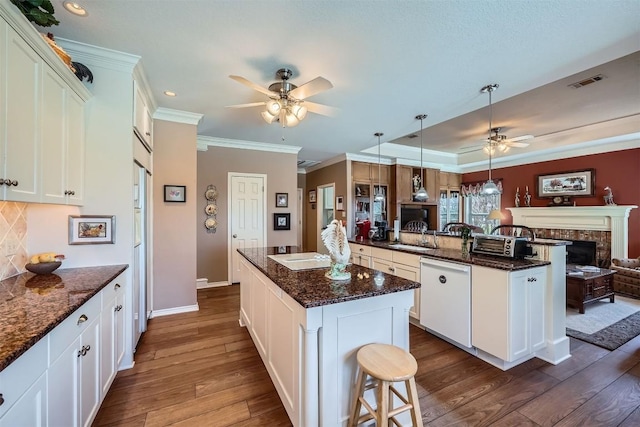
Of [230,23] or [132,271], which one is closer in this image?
[230,23]

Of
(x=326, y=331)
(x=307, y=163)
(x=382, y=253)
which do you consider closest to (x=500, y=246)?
(x=382, y=253)

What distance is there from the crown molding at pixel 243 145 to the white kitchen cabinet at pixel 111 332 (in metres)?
3.06

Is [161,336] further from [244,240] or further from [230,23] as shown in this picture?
[230,23]

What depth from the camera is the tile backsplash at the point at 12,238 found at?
65.6 inches

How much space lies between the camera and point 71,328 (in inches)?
49.9

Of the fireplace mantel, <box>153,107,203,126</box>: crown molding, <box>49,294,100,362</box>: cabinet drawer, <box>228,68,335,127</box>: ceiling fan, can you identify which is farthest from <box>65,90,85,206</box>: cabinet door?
the fireplace mantel

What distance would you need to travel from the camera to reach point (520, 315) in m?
2.15

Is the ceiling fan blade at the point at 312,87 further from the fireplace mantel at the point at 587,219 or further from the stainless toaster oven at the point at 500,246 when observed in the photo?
the fireplace mantel at the point at 587,219

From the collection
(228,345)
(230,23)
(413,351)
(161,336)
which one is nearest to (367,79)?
(230,23)

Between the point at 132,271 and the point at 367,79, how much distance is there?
109 inches

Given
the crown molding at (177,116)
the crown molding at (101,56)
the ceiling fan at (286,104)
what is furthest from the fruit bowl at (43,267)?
the crown molding at (177,116)

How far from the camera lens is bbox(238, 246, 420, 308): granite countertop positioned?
139 cm

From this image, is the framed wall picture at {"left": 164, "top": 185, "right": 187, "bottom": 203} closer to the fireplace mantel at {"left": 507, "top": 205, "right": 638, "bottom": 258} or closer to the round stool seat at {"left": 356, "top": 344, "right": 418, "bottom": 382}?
the round stool seat at {"left": 356, "top": 344, "right": 418, "bottom": 382}

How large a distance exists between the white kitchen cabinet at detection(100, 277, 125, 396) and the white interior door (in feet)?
8.86
